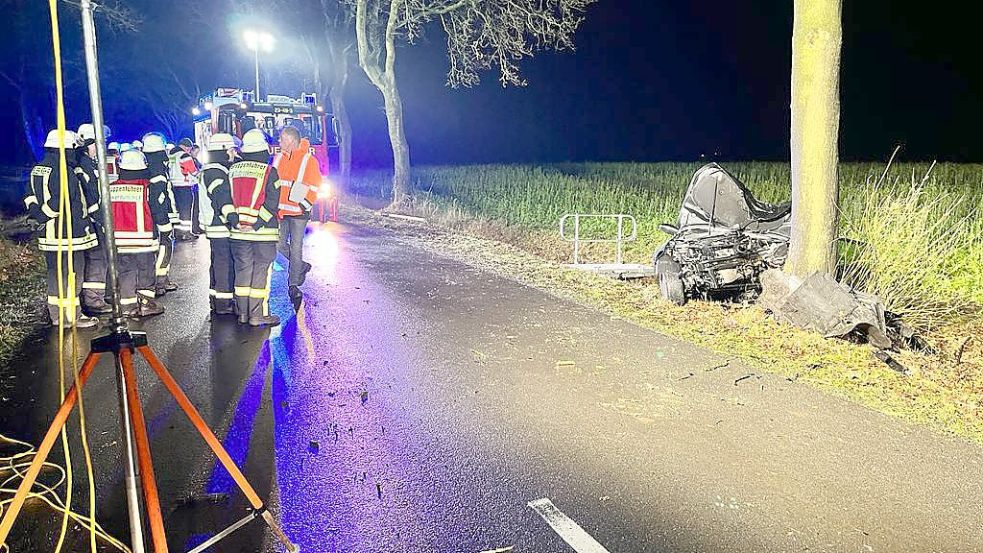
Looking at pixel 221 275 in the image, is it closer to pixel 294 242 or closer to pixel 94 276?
pixel 294 242

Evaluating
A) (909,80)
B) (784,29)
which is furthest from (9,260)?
(784,29)

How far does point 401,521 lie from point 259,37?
20.5m

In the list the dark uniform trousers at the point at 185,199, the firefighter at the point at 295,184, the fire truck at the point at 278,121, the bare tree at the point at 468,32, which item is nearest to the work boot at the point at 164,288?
the firefighter at the point at 295,184

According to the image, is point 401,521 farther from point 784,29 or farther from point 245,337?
point 784,29

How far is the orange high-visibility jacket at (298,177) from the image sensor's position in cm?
799

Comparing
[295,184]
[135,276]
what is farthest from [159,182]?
[295,184]

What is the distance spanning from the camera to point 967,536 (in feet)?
11.2

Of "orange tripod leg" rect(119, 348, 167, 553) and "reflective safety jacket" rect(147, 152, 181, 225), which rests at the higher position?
"reflective safety jacket" rect(147, 152, 181, 225)

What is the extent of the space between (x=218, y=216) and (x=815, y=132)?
6124mm

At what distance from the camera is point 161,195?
758 cm

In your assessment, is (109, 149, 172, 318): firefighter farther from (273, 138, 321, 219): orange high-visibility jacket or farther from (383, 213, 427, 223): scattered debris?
(383, 213, 427, 223): scattered debris

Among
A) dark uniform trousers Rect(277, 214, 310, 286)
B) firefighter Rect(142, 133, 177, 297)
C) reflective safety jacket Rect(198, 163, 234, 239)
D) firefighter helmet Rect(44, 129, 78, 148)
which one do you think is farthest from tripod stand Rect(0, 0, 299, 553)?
dark uniform trousers Rect(277, 214, 310, 286)

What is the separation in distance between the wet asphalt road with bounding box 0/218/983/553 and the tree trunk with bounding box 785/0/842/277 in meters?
1.85

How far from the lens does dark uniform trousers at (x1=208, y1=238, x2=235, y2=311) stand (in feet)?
→ 24.2
